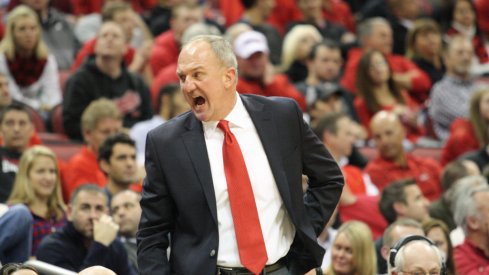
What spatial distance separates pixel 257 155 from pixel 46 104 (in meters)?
5.14

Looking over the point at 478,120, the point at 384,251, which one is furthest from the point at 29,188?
the point at 478,120

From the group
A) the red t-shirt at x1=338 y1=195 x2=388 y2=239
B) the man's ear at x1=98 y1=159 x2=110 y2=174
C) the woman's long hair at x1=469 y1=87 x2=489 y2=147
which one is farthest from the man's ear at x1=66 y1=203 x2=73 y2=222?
the woman's long hair at x1=469 y1=87 x2=489 y2=147

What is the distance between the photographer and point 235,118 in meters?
4.15

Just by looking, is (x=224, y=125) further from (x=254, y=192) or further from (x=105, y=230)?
(x=105, y=230)

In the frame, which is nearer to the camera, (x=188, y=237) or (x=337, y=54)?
(x=188, y=237)

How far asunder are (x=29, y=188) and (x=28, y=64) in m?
2.39

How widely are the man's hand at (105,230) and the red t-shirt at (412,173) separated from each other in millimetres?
2709

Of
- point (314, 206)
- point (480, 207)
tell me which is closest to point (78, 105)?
point (480, 207)

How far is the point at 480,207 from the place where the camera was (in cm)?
666

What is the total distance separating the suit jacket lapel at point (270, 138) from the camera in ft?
13.5

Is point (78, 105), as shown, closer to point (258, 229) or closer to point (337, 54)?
point (337, 54)

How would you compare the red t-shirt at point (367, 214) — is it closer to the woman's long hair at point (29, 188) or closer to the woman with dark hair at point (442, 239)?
the woman with dark hair at point (442, 239)

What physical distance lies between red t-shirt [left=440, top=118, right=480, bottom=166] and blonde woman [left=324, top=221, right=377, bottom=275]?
3.01m

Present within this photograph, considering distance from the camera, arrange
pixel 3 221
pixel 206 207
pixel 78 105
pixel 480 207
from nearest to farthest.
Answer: pixel 206 207, pixel 3 221, pixel 480 207, pixel 78 105
